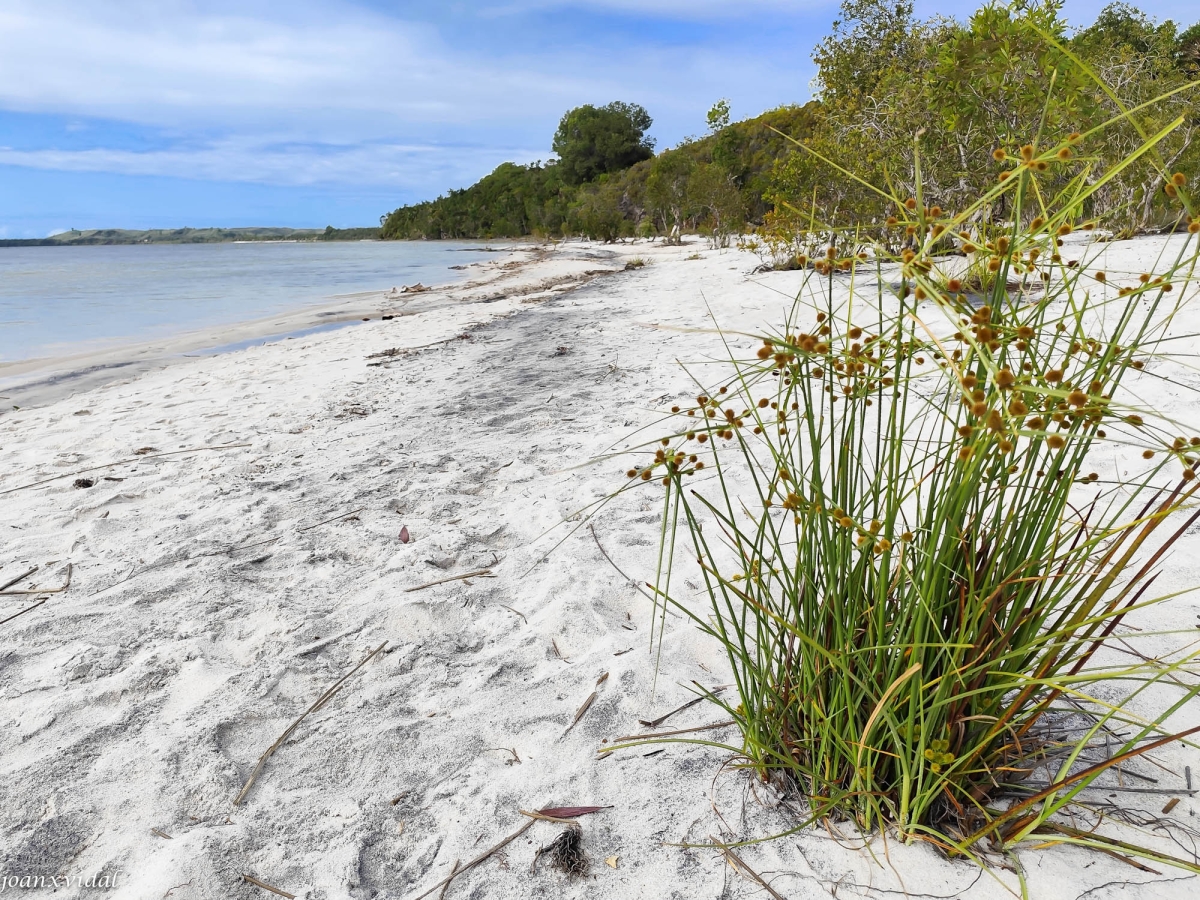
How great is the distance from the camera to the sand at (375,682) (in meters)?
1.26

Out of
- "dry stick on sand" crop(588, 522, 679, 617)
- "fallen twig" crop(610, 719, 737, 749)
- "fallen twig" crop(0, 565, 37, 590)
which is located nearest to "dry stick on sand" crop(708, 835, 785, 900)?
"fallen twig" crop(610, 719, 737, 749)

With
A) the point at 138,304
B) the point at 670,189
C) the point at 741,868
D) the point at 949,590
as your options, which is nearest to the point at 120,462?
the point at 741,868

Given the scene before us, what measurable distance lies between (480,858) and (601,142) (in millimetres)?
69029

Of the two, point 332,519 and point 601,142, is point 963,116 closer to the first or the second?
point 332,519

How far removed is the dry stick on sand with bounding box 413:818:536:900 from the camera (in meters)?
1.24

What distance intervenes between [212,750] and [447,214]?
75815 mm

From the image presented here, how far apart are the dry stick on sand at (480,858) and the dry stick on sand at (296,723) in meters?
0.49

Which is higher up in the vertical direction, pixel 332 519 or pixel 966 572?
pixel 966 572

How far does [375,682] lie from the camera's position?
71.6 inches

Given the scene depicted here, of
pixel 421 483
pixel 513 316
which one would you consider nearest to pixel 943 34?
pixel 513 316

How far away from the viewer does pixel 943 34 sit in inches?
383

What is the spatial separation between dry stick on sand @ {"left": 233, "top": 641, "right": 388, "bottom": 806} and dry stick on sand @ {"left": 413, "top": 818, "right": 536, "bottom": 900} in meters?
0.49

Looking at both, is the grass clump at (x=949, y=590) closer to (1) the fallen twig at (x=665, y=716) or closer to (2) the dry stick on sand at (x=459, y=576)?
(1) the fallen twig at (x=665, y=716)

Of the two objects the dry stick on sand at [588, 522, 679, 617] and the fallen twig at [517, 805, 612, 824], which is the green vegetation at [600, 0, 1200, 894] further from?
the dry stick on sand at [588, 522, 679, 617]
